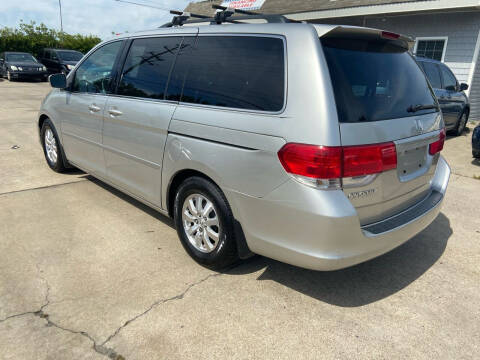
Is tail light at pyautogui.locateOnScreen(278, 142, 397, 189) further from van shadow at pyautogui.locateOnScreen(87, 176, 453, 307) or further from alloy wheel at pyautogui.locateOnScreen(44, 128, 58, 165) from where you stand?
alloy wheel at pyautogui.locateOnScreen(44, 128, 58, 165)

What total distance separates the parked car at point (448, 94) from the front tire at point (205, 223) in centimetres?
671

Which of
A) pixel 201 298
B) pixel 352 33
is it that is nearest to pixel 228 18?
pixel 352 33

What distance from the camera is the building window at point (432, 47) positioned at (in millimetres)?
11656

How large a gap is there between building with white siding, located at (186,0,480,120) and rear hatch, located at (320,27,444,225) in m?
9.12

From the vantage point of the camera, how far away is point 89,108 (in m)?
4.21

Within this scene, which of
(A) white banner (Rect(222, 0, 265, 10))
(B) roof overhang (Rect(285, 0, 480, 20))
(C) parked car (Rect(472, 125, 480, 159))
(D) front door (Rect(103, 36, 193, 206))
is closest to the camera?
(D) front door (Rect(103, 36, 193, 206))

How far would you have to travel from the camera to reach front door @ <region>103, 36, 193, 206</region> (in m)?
3.34

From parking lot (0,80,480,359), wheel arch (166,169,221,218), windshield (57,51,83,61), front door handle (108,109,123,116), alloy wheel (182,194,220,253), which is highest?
windshield (57,51,83,61)

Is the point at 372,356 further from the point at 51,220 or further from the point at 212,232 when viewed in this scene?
the point at 51,220

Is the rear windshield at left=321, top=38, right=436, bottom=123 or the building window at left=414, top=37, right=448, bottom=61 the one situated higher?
the building window at left=414, top=37, right=448, bottom=61

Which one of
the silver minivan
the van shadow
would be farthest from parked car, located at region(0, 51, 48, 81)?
the van shadow

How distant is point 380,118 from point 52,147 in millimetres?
4519

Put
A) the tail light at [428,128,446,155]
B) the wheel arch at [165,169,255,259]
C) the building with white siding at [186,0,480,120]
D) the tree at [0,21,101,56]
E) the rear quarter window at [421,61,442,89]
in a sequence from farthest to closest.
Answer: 1. the tree at [0,21,101,56]
2. the building with white siding at [186,0,480,120]
3. the rear quarter window at [421,61,442,89]
4. the tail light at [428,128,446,155]
5. the wheel arch at [165,169,255,259]

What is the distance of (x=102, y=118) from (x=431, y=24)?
37.2ft
